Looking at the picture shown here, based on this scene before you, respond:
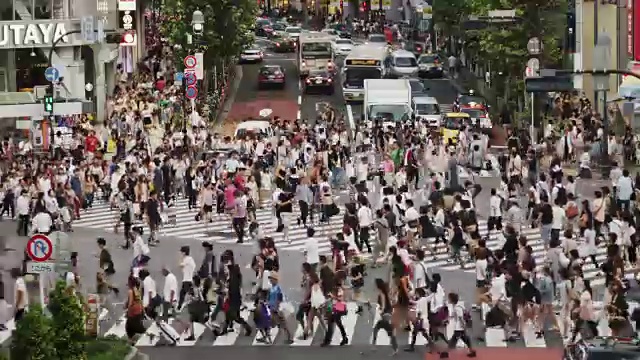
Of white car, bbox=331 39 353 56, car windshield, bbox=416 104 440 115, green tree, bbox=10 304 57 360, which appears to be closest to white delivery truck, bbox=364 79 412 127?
car windshield, bbox=416 104 440 115

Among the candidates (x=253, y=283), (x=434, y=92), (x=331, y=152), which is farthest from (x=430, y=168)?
(x=434, y=92)

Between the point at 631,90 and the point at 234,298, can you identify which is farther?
the point at 631,90

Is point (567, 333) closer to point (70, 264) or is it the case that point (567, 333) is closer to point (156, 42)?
point (70, 264)

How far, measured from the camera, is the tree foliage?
227 ft

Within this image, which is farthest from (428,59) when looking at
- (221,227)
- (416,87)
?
(221,227)

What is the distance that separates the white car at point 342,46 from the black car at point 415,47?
4196 millimetres

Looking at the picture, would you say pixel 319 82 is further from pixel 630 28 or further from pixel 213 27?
pixel 630 28

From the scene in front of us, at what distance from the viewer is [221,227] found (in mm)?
40844

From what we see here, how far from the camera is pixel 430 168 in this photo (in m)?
43.8

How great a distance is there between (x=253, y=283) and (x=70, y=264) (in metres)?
4.62

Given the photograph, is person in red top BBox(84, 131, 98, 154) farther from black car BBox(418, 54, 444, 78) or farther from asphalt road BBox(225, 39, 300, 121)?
black car BBox(418, 54, 444, 78)

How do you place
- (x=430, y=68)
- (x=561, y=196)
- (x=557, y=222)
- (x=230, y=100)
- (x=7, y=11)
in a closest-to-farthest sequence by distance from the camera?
(x=557, y=222)
(x=561, y=196)
(x=7, y=11)
(x=230, y=100)
(x=430, y=68)

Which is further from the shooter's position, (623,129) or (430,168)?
(623,129)

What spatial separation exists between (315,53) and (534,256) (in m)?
44.0
